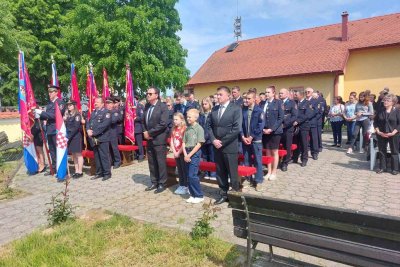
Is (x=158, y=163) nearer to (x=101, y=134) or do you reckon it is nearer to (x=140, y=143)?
(x=101, y=134)

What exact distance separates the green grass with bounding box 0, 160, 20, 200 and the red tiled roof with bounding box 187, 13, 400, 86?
1745 centimetres

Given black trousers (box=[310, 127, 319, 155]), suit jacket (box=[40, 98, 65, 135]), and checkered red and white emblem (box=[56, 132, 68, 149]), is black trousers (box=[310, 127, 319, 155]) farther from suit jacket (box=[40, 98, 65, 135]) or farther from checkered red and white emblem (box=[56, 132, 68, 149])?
suit jacket (box=[40, 98, 65, 135])

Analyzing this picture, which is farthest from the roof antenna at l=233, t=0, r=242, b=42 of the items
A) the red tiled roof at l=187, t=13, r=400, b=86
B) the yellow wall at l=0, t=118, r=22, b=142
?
the yellow wall at l=0, t=118, r=22, b=142

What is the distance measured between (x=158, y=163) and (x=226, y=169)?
1.52 meters

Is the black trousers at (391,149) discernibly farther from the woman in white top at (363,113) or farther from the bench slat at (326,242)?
the bench slat at (326,242)

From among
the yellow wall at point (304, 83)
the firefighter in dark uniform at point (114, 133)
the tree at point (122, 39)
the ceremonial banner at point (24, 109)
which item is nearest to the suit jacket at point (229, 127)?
the firefighter in dark uniform at point (114, 133)

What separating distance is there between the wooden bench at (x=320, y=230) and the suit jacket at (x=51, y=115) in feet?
20.0

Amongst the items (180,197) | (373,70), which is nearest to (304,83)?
(373,70)

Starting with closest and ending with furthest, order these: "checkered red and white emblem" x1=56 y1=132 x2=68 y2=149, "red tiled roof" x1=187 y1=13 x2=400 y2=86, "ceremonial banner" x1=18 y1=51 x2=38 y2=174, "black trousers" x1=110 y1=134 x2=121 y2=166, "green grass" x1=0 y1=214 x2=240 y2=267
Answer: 1. "green grass" x1=0 y1=214 x2=240 y2=267
2. "checkered red and white emblem" x1=56 y1=132 x2=68 y2=149
3. "ceremonial banner" x1=18 y1=51 x2=38 y2=174
4. "black trousers" x1=110 y1=134 x2=121 y2=166
5. "red tiled roof" x1=187 y1=13 x2=400 y2=86

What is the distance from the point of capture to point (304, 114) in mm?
8281

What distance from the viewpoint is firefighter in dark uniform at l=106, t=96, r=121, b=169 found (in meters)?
8.16

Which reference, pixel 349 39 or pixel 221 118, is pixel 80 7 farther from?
pixel 221 118

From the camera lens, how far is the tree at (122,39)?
66.1ft

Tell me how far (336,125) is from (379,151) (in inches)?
148
